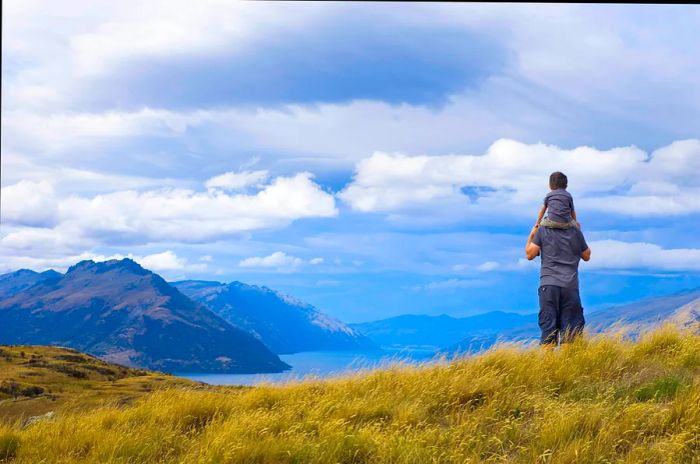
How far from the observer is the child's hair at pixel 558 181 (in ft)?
36.7

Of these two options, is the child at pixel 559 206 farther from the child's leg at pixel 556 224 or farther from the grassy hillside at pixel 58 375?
the grassy hillside at pixel 58 375

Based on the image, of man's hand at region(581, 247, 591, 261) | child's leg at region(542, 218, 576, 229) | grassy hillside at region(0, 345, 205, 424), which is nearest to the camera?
child's leg at region(542, 218, 576, 229)

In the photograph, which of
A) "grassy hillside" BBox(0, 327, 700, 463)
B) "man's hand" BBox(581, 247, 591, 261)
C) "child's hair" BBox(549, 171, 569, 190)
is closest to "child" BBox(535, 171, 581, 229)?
"child's hair" BBox(549, 171, 569, 190)

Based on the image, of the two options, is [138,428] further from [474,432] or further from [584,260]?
[584,260]

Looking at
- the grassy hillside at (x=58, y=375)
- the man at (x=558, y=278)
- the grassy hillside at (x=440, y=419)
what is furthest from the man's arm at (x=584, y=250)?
the grassy hillside at (x=58, y=375)

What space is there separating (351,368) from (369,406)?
2.80m

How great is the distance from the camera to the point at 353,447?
7.05m

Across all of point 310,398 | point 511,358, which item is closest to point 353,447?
point 310,398

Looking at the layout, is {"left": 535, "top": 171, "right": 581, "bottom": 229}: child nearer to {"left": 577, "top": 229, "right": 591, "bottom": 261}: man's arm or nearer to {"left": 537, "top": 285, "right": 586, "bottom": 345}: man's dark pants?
{"left": 577, "top": 229, "right": 591, "bottom": 261}: man's arm

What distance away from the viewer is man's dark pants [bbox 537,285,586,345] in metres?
11.0

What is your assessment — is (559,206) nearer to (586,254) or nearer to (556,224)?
(556,224)

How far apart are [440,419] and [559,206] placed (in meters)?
4.60

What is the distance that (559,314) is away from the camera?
36.9 feet

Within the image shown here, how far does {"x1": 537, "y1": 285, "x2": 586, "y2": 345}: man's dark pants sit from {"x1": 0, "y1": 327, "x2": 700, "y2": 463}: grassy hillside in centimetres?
37
